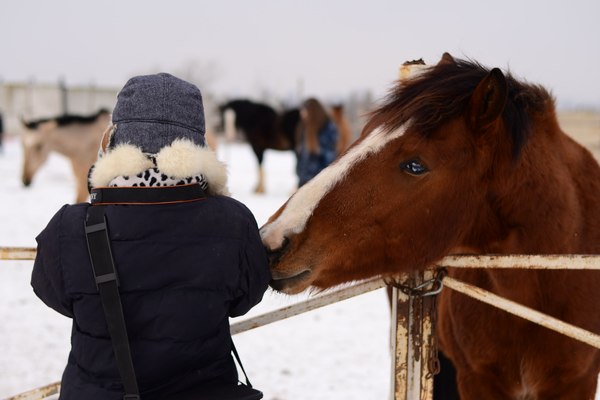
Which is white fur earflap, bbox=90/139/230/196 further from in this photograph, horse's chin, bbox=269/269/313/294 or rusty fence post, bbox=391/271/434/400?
rusty fence post, bbox=391/271/434/400

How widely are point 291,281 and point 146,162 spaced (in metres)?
0.61

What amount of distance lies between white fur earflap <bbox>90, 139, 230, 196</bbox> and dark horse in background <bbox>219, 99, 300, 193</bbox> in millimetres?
14220

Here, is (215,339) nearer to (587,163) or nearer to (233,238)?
(233,238)

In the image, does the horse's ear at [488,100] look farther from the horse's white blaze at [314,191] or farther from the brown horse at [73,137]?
the brown horse at [73,137]

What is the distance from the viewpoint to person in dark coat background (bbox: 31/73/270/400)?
1418 millimetres

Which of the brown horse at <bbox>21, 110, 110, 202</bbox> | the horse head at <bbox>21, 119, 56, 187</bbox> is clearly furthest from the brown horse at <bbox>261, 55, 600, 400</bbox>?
the horse head at <bbox>21, 119, 56, 187</bbox>

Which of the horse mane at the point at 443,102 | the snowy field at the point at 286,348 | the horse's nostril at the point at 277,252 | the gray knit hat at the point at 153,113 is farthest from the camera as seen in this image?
the snowy field at the point at 286,348

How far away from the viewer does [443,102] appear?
1.78 metres

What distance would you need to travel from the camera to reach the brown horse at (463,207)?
1732 mm

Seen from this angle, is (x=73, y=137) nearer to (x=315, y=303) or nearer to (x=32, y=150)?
(x=32, y=150)

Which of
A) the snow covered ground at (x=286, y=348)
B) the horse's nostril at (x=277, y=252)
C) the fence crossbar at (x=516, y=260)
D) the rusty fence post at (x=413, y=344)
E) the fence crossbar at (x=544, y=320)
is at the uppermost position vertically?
the horse's nostril at (x=277, y=252)

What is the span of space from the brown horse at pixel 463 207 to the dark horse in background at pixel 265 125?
13832 millimetres

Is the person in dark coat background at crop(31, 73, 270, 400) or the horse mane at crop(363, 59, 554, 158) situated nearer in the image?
the person in dark coat background at crop(31, 73, 270, 400)

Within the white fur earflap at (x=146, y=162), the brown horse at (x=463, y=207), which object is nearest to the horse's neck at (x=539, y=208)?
the brown horse at (x=463, y=207)
